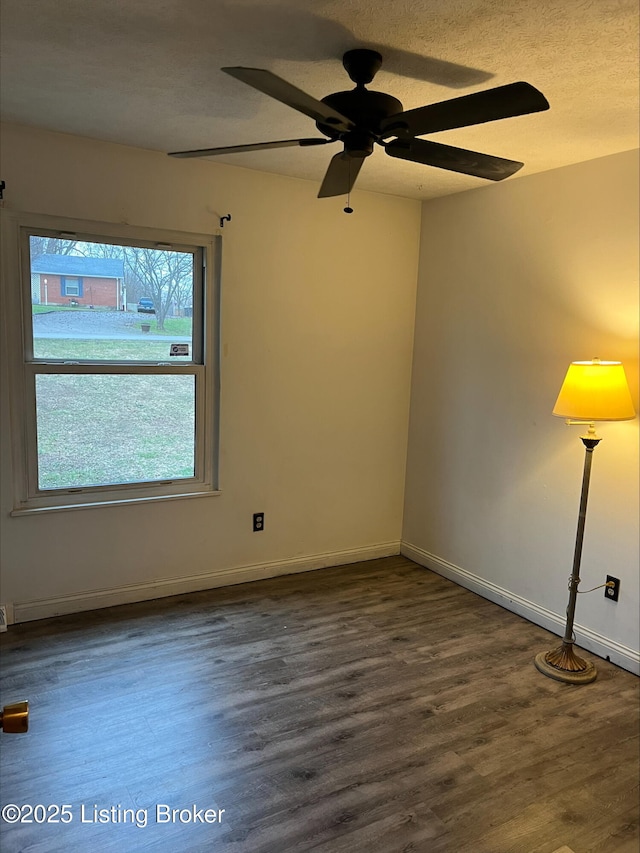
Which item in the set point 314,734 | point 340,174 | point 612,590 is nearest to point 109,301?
point 340,174

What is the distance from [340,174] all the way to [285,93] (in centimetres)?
68

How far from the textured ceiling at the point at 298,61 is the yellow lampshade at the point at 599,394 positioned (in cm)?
100

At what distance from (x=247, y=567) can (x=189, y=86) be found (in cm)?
261

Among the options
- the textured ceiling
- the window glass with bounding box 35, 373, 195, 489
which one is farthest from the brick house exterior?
the textured ceiling

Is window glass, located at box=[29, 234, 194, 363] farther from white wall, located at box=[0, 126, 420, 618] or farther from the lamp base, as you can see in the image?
the lamp base

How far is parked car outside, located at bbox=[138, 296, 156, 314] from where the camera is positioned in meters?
3.24

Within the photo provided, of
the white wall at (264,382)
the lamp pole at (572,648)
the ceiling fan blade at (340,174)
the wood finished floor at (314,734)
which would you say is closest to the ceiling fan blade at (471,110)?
the ceiling fan blade at (340,174)

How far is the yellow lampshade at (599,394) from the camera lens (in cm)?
257

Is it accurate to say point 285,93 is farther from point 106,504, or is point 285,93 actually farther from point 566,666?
point 566,666

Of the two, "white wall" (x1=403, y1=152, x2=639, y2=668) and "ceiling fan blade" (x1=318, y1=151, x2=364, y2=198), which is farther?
"white wall" (x1=403, y1=152, x2=639, y2=668)

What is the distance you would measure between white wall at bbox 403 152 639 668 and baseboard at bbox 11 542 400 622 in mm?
444

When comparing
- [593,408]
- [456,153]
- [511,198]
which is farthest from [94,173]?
[593,408]

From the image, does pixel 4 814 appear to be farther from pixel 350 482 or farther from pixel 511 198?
pixel 511 198

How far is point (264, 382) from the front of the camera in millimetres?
3619
